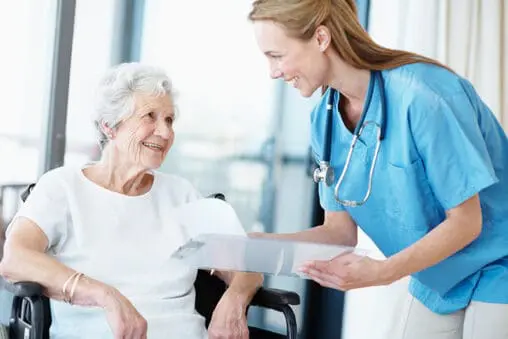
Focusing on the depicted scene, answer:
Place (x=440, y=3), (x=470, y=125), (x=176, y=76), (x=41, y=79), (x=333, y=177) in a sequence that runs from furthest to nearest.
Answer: (x=176, y=76) < (x=440, y=3) < (x=41, y=79) < (x=333, y=177) < (x=470, y=125)

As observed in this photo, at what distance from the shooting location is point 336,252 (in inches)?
56.5

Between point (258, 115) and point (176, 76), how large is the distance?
41 cm

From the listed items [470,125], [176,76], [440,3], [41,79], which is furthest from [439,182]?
[176,76]

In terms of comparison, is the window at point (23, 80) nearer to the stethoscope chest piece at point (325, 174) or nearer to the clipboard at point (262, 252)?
the clipboard at point (262, 252)

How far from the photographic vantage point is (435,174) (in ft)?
4.62

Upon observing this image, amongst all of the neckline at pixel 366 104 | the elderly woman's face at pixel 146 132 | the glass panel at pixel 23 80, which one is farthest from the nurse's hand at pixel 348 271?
the glass panel at pixel 23 80

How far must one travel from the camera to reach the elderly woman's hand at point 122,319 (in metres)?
1.56

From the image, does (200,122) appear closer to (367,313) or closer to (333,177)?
(367,313)

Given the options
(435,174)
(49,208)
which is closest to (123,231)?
(49,208)

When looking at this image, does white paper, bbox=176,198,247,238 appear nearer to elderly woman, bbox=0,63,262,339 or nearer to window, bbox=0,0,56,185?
elderly woman, bbox=0,63,262,339

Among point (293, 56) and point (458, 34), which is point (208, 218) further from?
point (458, 34)

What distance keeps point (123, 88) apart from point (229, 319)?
62cm

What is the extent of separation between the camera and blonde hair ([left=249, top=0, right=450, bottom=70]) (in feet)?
4.56

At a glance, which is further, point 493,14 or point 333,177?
point 493,14
